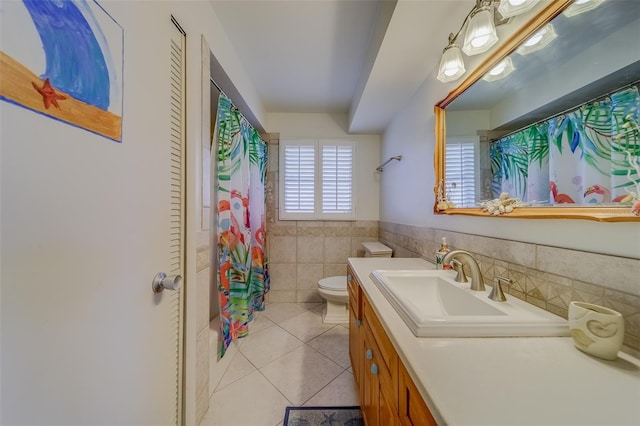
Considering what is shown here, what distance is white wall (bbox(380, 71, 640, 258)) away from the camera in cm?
60

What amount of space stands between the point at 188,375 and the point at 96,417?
422 mm

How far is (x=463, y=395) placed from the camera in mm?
403

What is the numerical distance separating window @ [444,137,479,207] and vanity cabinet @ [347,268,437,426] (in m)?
0.75

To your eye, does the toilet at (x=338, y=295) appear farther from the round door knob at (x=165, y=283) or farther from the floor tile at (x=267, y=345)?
the round door knob at (x=165, y=283)

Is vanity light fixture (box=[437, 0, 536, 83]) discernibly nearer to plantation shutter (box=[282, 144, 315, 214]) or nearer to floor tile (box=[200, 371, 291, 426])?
plantation shutter (box=[282, 144, 315, 214])

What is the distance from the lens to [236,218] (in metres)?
1.76

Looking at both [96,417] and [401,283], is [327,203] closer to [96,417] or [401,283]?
[401,283]

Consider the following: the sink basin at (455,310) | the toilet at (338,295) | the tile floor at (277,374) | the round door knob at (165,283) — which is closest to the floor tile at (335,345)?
the tile floor at (277,374)

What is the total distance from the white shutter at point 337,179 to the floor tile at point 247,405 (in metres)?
1.76

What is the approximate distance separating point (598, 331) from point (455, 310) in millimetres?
442

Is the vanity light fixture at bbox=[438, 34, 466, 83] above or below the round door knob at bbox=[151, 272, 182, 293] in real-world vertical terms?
above

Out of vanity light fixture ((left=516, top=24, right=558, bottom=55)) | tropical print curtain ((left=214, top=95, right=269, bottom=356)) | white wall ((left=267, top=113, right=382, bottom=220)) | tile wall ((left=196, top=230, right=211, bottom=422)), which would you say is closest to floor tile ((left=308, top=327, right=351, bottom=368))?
tropical print curtain ((left=214, top=95, right=269, bottom=356))

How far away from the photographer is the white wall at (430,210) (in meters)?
0.60

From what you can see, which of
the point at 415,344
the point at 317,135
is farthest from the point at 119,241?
the point at 317,135
